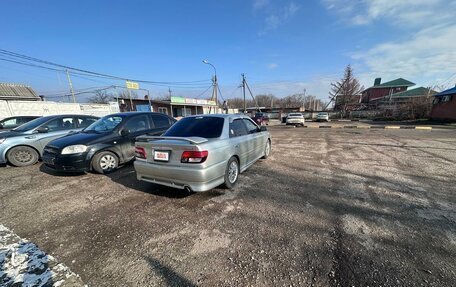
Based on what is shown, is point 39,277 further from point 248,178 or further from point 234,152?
point 248,178

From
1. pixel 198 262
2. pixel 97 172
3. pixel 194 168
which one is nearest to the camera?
pixel 198 262

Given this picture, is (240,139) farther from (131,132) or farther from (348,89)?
(348,89)

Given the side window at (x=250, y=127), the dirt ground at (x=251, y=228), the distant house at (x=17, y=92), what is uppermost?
the distant house at (x=17, y=92)

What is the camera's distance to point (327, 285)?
70.3 inches

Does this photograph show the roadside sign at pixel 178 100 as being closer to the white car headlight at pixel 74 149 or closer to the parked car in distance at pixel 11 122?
the parked car in distance at pixel 11 122

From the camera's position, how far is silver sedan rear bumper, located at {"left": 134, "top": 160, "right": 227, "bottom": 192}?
10.4ft

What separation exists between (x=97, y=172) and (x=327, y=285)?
5.34 m

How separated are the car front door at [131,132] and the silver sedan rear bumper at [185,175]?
1922mm

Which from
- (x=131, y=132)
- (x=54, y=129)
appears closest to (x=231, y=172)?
(x=131, y=132)

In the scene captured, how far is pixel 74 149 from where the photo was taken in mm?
4527

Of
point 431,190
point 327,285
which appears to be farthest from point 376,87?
point 327,285

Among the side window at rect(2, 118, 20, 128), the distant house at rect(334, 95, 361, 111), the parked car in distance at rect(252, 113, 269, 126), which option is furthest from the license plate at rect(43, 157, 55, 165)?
the distant house at rect(334, 95, 361, 111)

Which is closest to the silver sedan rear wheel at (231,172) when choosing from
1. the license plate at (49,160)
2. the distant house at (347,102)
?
the license plate at (49,160)

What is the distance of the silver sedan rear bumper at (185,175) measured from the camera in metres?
3.18
